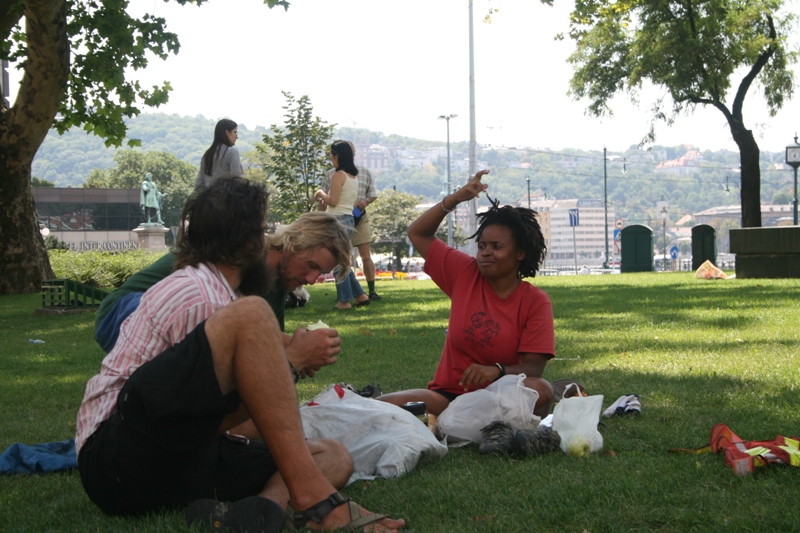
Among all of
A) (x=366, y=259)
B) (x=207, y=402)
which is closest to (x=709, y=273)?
(x=366, y=259)

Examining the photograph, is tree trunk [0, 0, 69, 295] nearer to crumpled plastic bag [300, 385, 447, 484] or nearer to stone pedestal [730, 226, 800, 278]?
crumpled plastic bag [300, 385, 447, 484]

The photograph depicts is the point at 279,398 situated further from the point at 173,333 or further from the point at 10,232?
the point at 10,232

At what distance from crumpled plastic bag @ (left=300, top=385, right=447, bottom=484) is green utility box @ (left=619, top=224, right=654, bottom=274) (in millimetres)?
24431

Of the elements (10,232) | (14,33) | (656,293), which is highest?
(14,33)

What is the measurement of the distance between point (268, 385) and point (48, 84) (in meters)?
15.3

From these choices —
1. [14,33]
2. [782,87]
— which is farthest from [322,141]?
[14,33]

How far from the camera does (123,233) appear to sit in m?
86.2

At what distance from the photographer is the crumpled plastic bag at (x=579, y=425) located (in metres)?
4.12

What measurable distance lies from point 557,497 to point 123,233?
286ft

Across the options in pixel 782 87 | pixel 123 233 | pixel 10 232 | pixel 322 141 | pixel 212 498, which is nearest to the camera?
pixel 212 498

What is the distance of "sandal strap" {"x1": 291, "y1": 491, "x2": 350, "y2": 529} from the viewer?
9.66 ft

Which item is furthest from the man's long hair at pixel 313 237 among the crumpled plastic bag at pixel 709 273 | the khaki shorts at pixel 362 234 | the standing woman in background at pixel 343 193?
the crumpled plastic bag at pixel 709 273

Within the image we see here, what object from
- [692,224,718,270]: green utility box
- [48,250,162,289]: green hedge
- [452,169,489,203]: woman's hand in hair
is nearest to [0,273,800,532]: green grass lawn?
[452,169,489,203]: woman's hand in hair

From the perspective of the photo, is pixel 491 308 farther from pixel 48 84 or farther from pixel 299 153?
pixel 299 153
